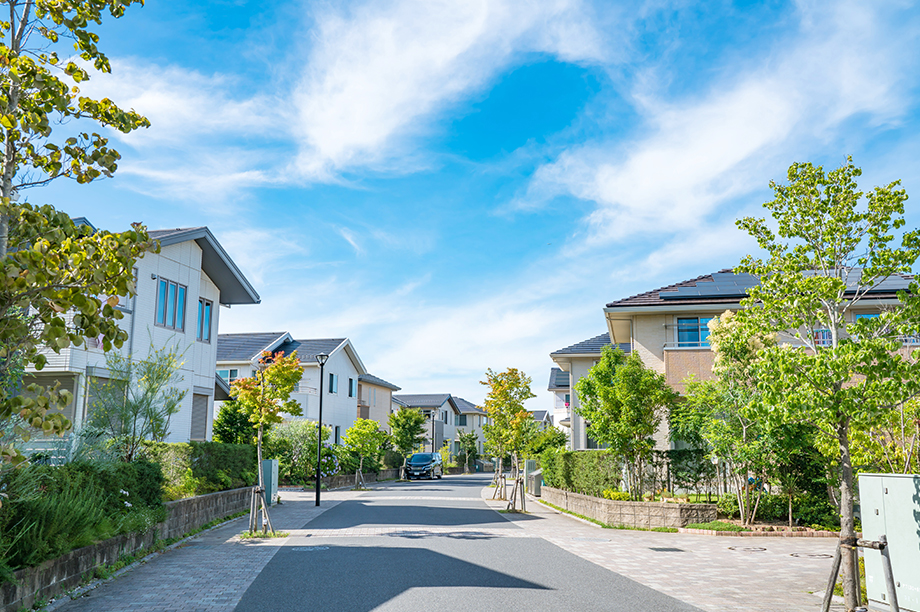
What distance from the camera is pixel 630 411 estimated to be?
18.6 m

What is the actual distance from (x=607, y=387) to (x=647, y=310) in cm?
653

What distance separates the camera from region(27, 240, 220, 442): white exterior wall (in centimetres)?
1962

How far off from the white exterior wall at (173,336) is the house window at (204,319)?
0.53 feet

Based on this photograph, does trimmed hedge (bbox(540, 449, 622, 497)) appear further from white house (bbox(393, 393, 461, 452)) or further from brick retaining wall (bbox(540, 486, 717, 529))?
white house (bbox(393, 393, 461, 452))

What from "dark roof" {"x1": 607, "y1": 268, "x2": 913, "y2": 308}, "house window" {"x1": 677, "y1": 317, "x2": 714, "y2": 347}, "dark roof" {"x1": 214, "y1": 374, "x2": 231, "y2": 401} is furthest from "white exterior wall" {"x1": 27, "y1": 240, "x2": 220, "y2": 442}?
"house window" {"x1": 677, "y1": 317, "x2": 714, "y2": 347}

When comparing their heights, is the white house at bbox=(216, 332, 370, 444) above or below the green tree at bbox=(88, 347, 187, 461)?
above

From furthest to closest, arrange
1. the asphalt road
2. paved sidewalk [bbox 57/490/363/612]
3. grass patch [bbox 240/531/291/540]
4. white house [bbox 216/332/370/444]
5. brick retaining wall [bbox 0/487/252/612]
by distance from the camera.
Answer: white house [bbox 216/332/370/444] < grass patch [bbox 240/531/291/540] < the asphalt road < paved sidewalk [bbox 57/490/363/612] < brick retaining wall [bbox 0/487/252/612]

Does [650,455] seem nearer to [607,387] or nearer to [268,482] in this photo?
[607,387]

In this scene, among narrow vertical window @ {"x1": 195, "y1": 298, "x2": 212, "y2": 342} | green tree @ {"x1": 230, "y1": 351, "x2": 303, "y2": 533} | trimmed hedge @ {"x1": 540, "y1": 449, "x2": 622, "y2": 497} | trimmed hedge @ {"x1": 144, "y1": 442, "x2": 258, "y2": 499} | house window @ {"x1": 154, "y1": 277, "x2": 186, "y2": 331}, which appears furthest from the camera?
narrow vertical window @ {"x1": 195, "y1": 298, "x2": 212, "y2": 342}

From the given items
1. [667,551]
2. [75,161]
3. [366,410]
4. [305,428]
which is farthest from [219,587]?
[366,410]

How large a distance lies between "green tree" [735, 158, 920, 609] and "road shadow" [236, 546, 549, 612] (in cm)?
428

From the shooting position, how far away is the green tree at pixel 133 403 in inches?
675

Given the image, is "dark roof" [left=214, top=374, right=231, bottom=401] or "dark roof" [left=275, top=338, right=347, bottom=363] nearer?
"dark roof" [left=214, top=374, right=231, bottom=401]

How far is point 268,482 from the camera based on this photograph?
73.3ft
